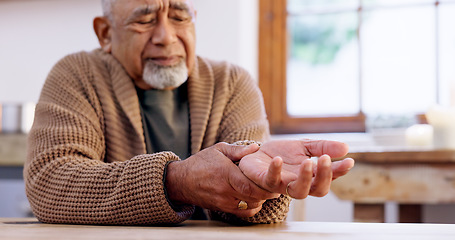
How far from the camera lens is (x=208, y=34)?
243 centimetres

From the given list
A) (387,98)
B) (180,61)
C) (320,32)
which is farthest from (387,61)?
(180,61)

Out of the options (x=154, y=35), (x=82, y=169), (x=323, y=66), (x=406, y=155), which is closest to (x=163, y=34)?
(x=154, y=35)

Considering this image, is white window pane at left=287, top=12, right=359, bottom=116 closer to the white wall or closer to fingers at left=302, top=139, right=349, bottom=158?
the white wall

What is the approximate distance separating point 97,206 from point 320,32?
186cm

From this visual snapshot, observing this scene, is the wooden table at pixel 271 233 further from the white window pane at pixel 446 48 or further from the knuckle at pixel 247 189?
the white window pane at pixel 446 48

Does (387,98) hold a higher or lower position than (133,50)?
lower

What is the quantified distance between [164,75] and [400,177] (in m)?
0.74

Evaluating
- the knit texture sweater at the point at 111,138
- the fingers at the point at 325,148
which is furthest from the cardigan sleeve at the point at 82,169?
the fingers at the point at 325,148

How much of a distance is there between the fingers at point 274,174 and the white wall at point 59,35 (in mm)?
1706

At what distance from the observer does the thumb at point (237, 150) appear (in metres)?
0.81

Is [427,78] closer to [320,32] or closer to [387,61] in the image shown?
[387,61]

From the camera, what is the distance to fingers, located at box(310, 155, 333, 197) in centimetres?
67

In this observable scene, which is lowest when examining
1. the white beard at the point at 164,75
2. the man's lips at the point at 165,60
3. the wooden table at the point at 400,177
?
the wooden table at the point at 400,177

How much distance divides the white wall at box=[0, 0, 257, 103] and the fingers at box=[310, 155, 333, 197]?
1738 millimetres
